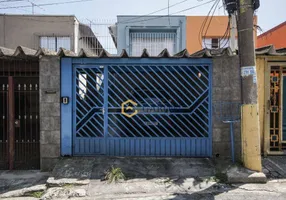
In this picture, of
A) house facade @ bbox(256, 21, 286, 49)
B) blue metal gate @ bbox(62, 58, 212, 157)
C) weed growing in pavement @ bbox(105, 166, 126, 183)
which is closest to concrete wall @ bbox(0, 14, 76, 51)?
blue metal gate @ bbox(62, 58, 212, 157)

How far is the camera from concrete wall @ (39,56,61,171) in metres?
5.87

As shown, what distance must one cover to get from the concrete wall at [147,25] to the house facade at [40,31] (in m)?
1.39

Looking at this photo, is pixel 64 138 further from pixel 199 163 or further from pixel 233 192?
pixel 233 192

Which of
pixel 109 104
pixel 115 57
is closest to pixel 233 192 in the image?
pixel 109 104

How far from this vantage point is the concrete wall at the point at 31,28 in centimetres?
1414

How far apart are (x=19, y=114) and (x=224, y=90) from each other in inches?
181

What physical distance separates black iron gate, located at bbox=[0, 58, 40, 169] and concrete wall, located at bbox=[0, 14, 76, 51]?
843cm

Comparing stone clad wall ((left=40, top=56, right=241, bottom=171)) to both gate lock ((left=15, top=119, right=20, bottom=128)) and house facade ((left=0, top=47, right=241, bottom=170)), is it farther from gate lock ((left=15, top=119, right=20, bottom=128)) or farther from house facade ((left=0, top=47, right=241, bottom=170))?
gate lock ((left=15, top=119, right=20, bottom=128))

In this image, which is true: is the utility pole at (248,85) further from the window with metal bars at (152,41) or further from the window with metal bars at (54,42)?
the window with metal bars at (54,42)

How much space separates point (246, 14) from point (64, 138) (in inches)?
178

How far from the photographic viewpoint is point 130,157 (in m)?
6.05

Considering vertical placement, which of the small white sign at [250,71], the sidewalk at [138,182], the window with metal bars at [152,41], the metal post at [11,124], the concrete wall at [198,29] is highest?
the concrete wall at [198,29]

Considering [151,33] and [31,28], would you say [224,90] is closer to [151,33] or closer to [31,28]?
[151,33]

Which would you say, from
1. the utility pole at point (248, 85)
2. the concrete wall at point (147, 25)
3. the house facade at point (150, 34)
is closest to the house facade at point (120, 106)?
the utility pole at point (248, 85)
